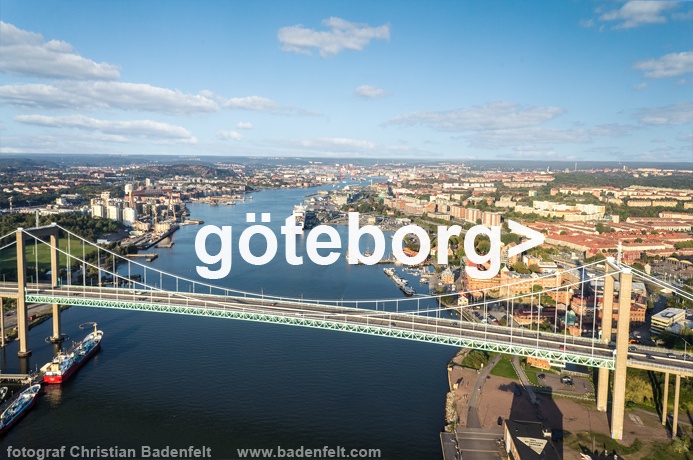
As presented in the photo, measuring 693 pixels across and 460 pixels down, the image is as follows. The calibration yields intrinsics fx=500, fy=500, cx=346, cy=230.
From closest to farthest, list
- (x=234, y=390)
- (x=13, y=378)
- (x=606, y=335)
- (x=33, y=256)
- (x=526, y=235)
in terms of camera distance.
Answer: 1. (x=606, y=335)
2. (x=234, y=390)
3. (x=13, y=378)
4. (x=33, y=256)
5. (x=526, y=235)

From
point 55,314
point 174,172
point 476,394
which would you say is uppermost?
point 174,172

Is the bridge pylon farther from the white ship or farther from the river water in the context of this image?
the white ship

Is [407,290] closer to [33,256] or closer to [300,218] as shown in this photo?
[33,256]

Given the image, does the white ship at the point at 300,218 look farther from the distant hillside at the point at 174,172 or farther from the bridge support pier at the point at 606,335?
the distant hillside at the point at 174,172

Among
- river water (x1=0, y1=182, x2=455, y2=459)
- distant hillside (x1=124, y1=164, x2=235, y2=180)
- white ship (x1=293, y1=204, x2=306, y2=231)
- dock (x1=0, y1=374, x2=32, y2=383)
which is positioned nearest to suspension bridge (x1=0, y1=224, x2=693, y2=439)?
river water (x1=0, y1=182, x2=455, y2=459)

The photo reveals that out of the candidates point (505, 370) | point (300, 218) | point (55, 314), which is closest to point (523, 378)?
point (505, 370)

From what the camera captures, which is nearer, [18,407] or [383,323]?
[18,407]
